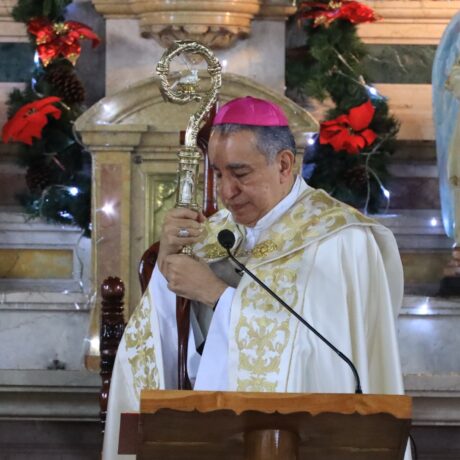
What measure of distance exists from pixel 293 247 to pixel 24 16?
11.6 feet

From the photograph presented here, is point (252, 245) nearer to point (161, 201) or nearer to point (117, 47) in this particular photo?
point (161, 201)

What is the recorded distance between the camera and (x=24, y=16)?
25.3 ft

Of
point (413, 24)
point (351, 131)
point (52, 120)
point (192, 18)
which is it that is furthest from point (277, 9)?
point (52, 120)

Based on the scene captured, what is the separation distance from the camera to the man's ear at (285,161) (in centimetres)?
449

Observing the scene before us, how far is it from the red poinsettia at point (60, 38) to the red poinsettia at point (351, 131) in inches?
46.7

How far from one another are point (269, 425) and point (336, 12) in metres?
4.60

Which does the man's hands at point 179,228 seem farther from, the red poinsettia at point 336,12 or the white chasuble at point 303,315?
the red poinsettia at point 336,12

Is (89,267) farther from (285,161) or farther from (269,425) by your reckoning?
(269,425)

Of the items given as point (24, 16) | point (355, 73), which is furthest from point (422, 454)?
point (24, 16)

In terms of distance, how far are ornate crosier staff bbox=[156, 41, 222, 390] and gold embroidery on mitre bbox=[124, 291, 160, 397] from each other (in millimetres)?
89

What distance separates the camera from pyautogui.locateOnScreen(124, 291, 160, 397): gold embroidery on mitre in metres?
4.62

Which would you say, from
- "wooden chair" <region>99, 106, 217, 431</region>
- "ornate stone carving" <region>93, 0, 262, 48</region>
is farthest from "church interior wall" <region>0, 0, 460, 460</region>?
"wooden chair" <region>99, 106, 217, 431</region>

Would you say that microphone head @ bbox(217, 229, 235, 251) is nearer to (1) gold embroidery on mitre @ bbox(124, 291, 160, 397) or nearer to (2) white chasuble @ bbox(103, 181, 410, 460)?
(2) white chasuble @ bbox(103, 181, 410, 460)

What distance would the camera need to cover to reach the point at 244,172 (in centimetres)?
441
